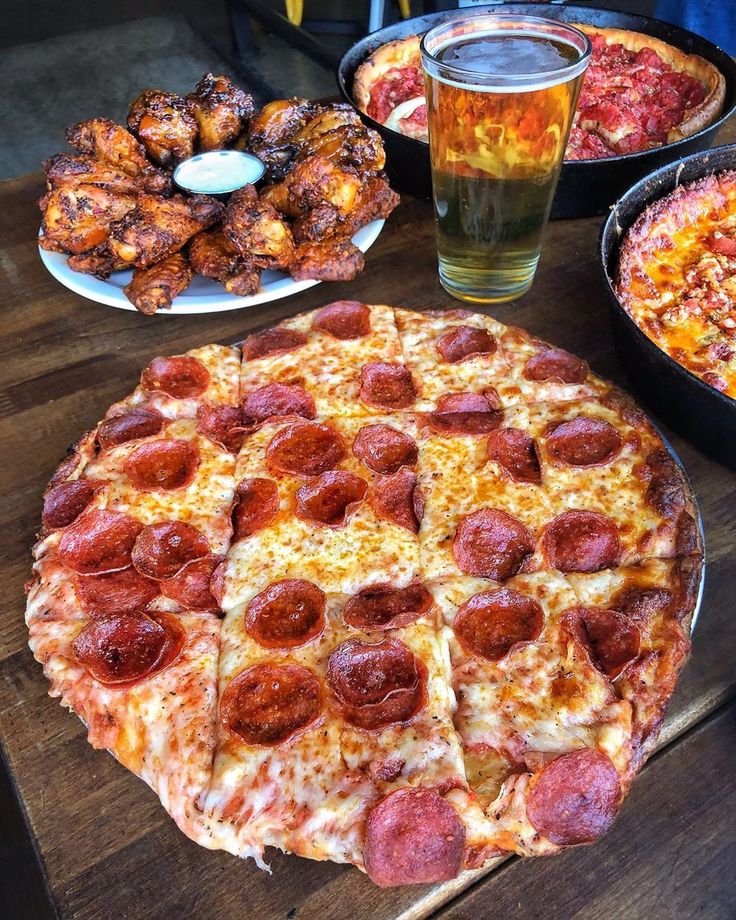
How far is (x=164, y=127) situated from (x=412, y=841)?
243 cm

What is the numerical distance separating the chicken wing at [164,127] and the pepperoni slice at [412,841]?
233 centimetres

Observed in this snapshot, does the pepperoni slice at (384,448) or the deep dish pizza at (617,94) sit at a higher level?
the deep dish pizza at (617,94)

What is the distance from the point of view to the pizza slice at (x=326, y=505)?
62.9 inches

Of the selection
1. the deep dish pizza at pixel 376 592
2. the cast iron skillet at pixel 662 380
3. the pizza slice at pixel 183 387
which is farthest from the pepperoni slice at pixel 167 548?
the cast iron skillet at pixel 662 380

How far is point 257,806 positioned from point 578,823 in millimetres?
539

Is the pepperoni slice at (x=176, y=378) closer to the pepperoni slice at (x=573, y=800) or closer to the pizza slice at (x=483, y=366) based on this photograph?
the pizza slice at (x=483, y=366)

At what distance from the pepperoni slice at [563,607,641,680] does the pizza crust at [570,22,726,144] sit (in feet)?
7.12

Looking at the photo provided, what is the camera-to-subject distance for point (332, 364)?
6.76 feet

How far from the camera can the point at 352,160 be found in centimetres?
246

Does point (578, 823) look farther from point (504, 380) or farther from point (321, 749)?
point (504, 380)

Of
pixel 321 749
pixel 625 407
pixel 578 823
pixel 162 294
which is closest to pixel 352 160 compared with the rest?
pixel 162 294

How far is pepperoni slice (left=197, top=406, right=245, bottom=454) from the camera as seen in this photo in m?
1.90

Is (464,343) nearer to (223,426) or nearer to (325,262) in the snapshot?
(325,262)

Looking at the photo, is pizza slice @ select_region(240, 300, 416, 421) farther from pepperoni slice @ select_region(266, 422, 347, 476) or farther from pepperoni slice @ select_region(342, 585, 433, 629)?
pepperoni slice @ select_region(342, 585, 433, 629)
